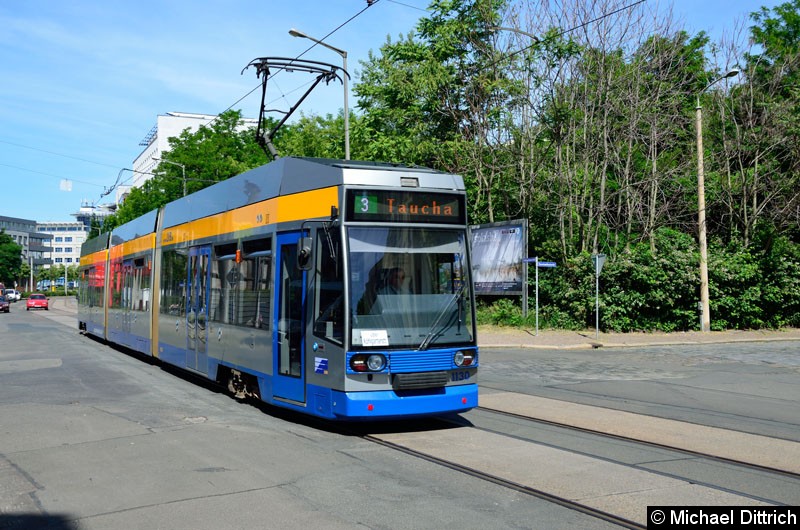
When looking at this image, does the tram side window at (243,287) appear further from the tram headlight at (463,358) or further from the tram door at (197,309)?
the tram headlight at (463,358)

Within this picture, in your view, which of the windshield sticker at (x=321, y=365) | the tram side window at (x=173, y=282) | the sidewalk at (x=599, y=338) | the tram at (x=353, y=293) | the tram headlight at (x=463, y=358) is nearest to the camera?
the tram at (x=353, y=293)

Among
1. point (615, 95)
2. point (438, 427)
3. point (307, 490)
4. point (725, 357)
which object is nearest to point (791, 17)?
point (615, 95)

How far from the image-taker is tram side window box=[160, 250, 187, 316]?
1404 centimetres

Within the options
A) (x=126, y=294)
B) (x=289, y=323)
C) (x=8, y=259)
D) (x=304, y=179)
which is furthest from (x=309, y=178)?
(x=8, y=259)

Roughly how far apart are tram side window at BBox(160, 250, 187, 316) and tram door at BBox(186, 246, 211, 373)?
0.42 meters

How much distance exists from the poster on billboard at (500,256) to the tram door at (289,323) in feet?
56.7

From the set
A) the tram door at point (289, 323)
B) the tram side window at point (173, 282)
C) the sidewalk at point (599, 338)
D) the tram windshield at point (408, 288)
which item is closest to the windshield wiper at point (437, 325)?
the tram windshield at point (408, 288)

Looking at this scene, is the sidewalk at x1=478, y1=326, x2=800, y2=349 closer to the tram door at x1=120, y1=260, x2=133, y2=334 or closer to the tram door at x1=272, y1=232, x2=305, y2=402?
the tram door at x1=120, y1=260, x2=133, y2=334

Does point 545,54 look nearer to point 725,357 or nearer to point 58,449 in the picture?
point 725,357

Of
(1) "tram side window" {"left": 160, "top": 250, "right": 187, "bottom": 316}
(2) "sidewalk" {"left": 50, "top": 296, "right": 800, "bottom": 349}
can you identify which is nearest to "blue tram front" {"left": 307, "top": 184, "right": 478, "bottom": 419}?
(1) "tram side window" {"left": 160, "top": 250, "right": 187, "bottom": 316}

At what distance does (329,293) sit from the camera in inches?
342

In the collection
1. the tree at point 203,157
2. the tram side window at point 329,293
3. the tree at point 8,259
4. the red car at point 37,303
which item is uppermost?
the tree at point 203,157

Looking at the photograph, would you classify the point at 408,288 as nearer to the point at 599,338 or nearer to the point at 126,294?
the point at 126,294

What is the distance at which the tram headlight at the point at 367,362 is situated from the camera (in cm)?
834
